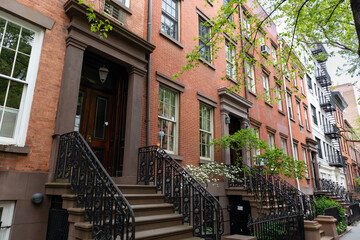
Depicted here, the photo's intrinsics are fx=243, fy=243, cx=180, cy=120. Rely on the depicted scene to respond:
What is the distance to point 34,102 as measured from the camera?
501 cm

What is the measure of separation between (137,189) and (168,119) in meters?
3.07

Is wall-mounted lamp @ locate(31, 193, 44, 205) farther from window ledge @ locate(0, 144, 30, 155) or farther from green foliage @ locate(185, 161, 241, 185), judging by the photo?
green foliage @ locate(185, 161, 241, 185)

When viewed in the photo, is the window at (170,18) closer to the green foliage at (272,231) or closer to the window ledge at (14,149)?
the window ledge at (14,149)

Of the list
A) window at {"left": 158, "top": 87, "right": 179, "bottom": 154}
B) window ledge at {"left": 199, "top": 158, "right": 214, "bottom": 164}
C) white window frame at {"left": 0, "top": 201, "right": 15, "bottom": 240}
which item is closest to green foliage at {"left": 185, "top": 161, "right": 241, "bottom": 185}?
window ledge at {"left": 199, "top": 158, "right": 214, "bottom": 164}

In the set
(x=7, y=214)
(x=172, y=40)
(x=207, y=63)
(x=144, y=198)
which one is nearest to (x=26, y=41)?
(x=7, y=214)

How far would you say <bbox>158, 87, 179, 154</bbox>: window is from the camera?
26.7ft

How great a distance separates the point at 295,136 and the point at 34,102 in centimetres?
1834

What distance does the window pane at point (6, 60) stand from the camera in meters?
4.80

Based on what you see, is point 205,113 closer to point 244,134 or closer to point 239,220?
point 244,134

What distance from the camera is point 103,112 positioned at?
762cm

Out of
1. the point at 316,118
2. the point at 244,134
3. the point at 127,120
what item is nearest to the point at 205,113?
the point at 244,134

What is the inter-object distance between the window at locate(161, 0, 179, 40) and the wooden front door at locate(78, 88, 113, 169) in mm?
3764

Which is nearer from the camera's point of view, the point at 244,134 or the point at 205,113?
the point at 244,134

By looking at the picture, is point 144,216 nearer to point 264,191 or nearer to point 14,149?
point 14,149
